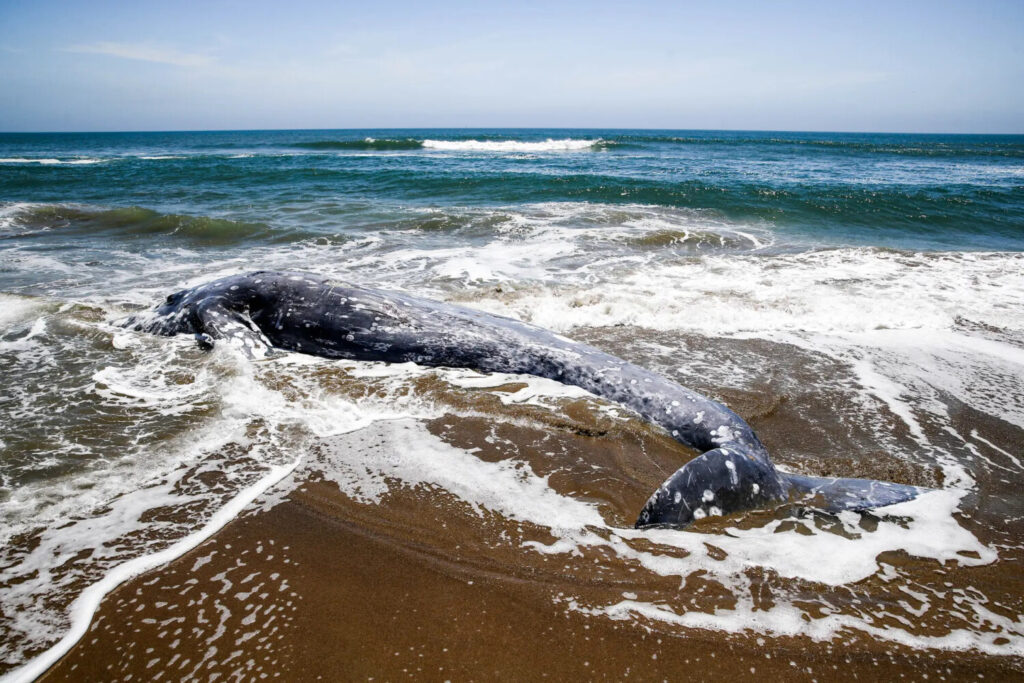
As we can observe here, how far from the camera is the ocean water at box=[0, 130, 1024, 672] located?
2373 millimetres

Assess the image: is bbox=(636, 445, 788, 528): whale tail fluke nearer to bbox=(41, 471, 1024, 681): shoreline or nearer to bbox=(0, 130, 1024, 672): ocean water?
bbox=(0, 130, 1024, 672): ocean water

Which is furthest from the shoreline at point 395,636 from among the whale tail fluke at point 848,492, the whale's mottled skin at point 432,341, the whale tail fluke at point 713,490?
the whale's mottled skin at point 432,341

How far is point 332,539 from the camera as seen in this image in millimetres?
2629

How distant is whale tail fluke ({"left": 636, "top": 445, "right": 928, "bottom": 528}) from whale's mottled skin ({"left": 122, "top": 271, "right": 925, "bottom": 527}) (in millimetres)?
14

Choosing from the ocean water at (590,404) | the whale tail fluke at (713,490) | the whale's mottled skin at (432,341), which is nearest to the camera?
the ocean water at (590,404)

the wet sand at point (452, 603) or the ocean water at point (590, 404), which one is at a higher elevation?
the ocean water at point (590, 404)

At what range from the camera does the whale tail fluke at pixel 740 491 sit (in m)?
2.72

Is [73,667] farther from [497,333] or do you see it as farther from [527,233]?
[527,233]

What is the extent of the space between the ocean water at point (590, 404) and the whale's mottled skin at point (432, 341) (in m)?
0.21

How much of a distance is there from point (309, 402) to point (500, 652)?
2625 millimetres

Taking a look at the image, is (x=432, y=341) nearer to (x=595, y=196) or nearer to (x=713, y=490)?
(x=713, y=490)

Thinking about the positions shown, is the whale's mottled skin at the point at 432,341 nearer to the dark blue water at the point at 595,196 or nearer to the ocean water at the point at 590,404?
the ocean water at the point at 590,404

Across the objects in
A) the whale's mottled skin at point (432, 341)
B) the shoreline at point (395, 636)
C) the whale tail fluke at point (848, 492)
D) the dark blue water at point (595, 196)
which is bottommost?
the shoreline at point (395, 636)

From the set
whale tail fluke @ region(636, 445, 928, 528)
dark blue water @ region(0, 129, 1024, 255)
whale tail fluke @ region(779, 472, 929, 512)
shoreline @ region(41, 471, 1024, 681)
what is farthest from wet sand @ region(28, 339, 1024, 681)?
dark blue water @ region(0, 129, 1024, 255)
